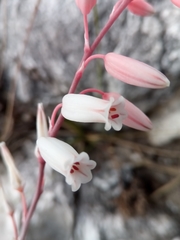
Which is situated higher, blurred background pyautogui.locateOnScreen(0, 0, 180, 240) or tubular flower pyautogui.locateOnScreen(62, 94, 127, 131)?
tubular flower pyautogui.locateOnScreen(62, 94, 127, 131)

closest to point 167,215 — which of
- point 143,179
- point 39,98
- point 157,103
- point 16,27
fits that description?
point 143,179

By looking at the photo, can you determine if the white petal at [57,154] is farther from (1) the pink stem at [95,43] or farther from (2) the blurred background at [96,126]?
(2) the blurred background at [96,126]

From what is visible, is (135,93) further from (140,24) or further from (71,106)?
(71,106)

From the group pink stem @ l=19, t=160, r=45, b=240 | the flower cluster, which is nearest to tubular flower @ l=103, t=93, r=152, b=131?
the flower cluster

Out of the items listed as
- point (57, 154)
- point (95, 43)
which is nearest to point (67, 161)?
point (57, 154)

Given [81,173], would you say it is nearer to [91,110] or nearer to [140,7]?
[91,110]

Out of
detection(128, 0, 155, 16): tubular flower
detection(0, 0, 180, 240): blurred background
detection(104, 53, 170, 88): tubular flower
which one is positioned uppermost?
detection(128, 0, 155, 16): tubular flower

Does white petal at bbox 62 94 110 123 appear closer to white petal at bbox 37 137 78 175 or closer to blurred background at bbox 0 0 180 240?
white petal at bbox 37 137 78 175
